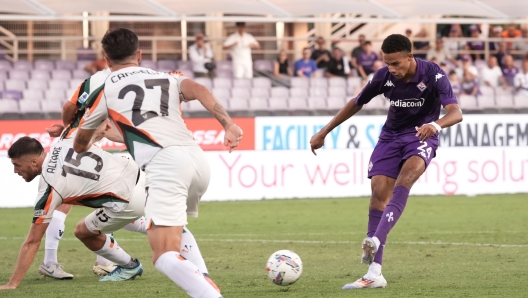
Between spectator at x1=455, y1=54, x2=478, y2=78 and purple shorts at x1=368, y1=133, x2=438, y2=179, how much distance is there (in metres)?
15.5

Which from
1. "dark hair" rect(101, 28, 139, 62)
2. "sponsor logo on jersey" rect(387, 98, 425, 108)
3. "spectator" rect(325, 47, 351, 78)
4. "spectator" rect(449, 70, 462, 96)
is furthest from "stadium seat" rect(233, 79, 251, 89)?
"dark hair" rect(101, 28, 139, 62)

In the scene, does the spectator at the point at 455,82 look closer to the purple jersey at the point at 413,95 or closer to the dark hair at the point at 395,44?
A: the purple jersey at the point at 413,95

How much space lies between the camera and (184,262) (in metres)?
5.54

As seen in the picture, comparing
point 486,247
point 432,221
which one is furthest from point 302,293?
point 432,221

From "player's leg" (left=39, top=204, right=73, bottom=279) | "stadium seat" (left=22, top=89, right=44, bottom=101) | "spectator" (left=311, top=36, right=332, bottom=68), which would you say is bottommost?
"player's leg" (left=39, top=204, right=73, bottom=279)

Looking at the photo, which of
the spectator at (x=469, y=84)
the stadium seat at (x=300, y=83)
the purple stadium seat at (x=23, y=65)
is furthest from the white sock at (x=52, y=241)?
the spectator at (x=469, y=84)

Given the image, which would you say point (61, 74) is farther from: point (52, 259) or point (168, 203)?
point (168, 203)

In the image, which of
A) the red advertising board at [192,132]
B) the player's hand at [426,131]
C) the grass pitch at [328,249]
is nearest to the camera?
the player's hand at [426,131]

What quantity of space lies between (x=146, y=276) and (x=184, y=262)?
3344 millimetres

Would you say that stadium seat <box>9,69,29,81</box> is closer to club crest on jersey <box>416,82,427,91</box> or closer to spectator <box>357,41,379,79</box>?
spectator <box>357,41,379,79</box>

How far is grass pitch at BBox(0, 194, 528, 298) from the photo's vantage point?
7680 mm

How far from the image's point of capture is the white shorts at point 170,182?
224 inches

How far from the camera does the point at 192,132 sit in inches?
724

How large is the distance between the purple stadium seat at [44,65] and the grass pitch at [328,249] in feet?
17.4
